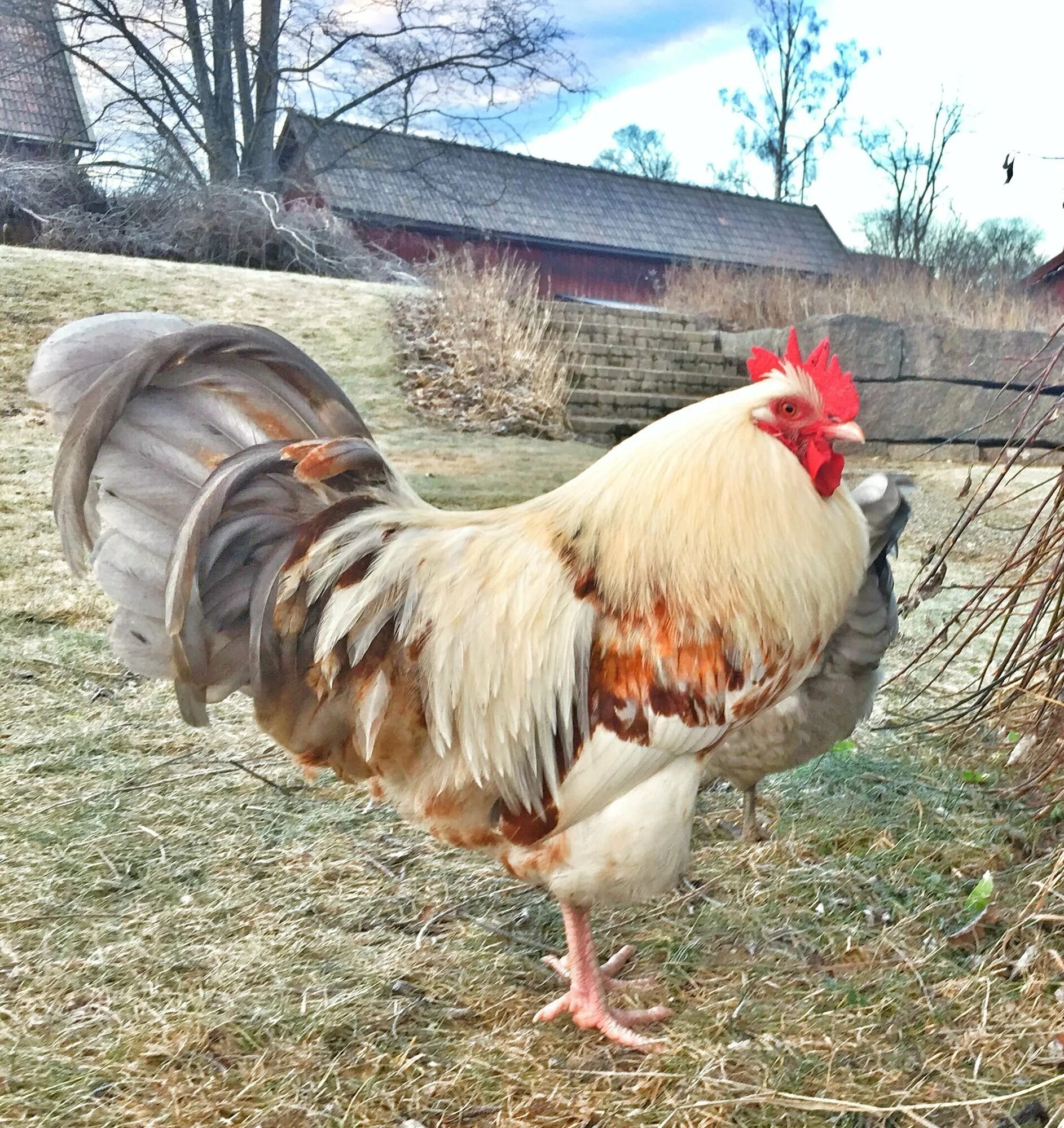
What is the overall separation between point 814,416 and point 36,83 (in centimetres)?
1563

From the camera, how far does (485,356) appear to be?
878 centimetres

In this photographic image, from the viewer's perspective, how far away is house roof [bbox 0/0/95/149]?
42.3 ft

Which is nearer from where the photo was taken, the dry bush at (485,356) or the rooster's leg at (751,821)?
the rooster's leg at (751,821)

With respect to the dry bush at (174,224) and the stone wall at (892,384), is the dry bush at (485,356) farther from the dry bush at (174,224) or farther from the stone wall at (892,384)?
the dry bush at (174,224)

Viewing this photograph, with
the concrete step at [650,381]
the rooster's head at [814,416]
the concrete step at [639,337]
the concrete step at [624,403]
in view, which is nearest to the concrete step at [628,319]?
the concrete step at [639,337]

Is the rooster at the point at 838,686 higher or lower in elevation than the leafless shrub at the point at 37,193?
lower

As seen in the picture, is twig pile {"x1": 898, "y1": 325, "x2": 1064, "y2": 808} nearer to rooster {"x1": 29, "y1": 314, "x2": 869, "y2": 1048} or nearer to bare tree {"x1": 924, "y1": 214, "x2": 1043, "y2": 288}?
rooster {"x1": 29, "y1": 314, "x2": 869, "y2": 1048}

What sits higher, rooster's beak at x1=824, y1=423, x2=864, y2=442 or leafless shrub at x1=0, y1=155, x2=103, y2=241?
leafless shrub at x1=0, y1=155, x2=103, y2=241

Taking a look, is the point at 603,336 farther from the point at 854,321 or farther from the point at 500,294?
the point at 854,321

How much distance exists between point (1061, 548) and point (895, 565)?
3.94 metres

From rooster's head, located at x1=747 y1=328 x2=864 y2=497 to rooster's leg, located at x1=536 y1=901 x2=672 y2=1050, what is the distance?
115 centimetres

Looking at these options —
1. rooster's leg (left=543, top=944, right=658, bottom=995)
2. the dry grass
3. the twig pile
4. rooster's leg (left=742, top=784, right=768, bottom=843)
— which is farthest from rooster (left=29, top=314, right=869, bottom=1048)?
the dry grass

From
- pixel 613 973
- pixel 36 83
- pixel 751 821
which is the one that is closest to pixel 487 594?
pixel 613 973

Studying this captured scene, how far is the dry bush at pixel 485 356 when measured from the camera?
27.2 ft
